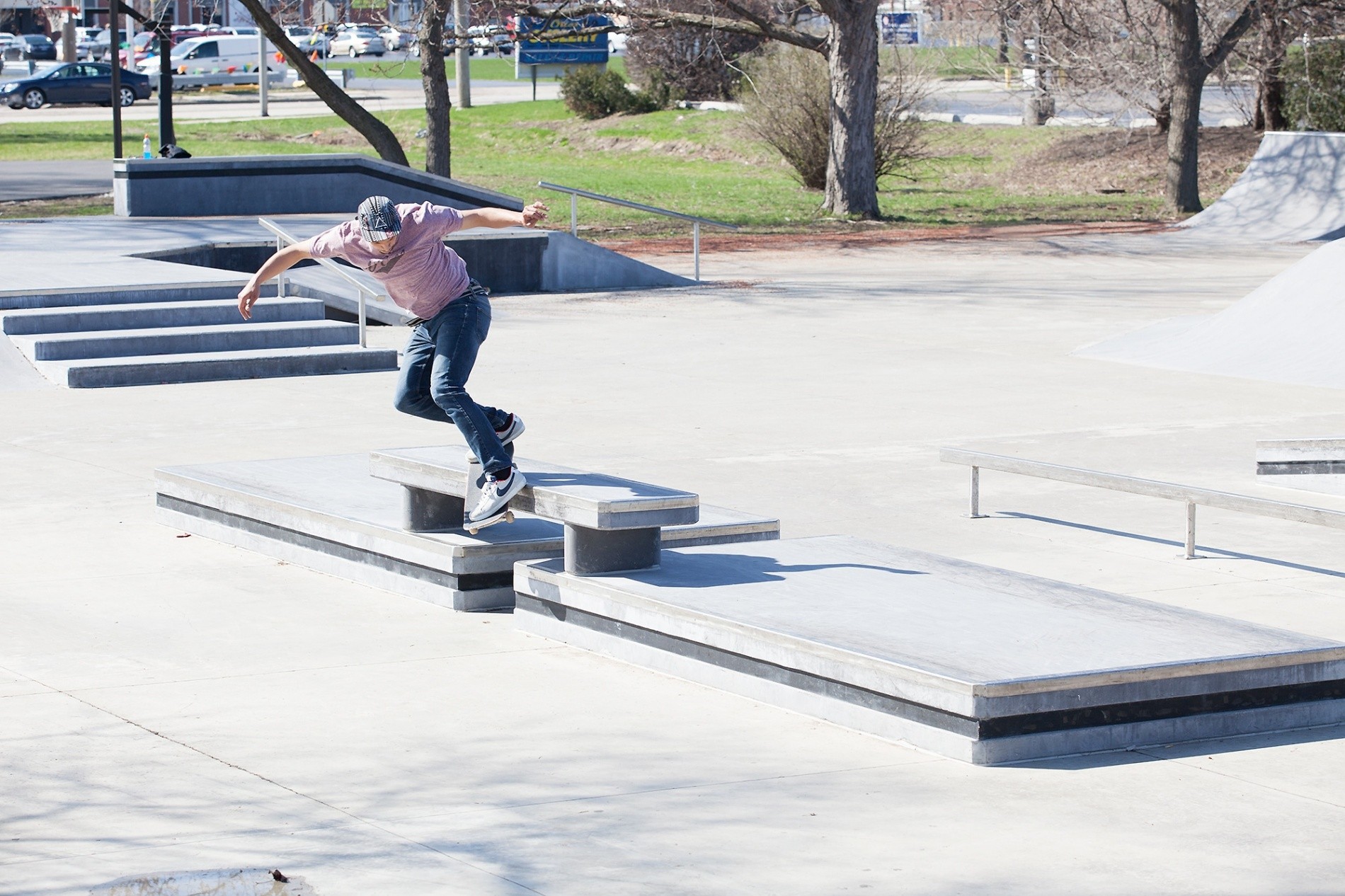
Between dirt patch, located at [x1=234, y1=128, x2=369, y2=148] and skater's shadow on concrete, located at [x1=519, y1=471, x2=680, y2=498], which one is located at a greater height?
dirt patch, located at [x1=234, y1=128, x2=369, y2=148]

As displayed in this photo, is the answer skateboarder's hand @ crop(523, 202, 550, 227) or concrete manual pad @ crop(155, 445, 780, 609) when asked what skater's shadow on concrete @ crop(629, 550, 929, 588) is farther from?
skateboarder's hand @ crop(523, 202, 550, 227)

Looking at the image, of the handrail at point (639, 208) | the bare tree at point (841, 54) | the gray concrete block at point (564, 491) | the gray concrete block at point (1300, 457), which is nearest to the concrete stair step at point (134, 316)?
the handrail at point (639, 208)

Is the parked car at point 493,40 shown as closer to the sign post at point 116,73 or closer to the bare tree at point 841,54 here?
the bare tree at point 841,54

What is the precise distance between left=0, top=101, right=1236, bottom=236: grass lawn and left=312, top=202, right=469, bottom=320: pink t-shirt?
65.8ft

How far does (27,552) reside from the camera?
8578 millimetres

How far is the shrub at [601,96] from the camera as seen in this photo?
49.9 meters

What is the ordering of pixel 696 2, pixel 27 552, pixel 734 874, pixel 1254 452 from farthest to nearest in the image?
pixel 696 2, pixel 1254 452, pixel 27 552, pixel 734 874

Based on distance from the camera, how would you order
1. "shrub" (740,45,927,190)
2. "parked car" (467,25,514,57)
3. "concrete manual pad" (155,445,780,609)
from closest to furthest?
"concrete manual pad" (155,445,780,609), "parked car" (467,25,514,57), "shrub" (740,45,927,190)

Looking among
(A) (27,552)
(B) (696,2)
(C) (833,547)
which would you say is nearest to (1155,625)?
(C) (833,547)

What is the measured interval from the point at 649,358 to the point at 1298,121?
23820mm

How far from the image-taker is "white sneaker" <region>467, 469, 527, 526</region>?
24.3 feet

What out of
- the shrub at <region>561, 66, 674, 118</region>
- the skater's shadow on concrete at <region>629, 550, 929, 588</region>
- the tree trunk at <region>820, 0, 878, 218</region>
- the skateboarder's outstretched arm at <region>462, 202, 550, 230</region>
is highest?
the shrub at <region>561, 66, 674, 118</region>


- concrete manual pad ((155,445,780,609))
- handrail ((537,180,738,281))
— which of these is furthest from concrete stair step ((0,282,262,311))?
concrete manual pad ((155,445,780,609))

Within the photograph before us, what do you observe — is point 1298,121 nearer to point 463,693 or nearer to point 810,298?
point 810,298
